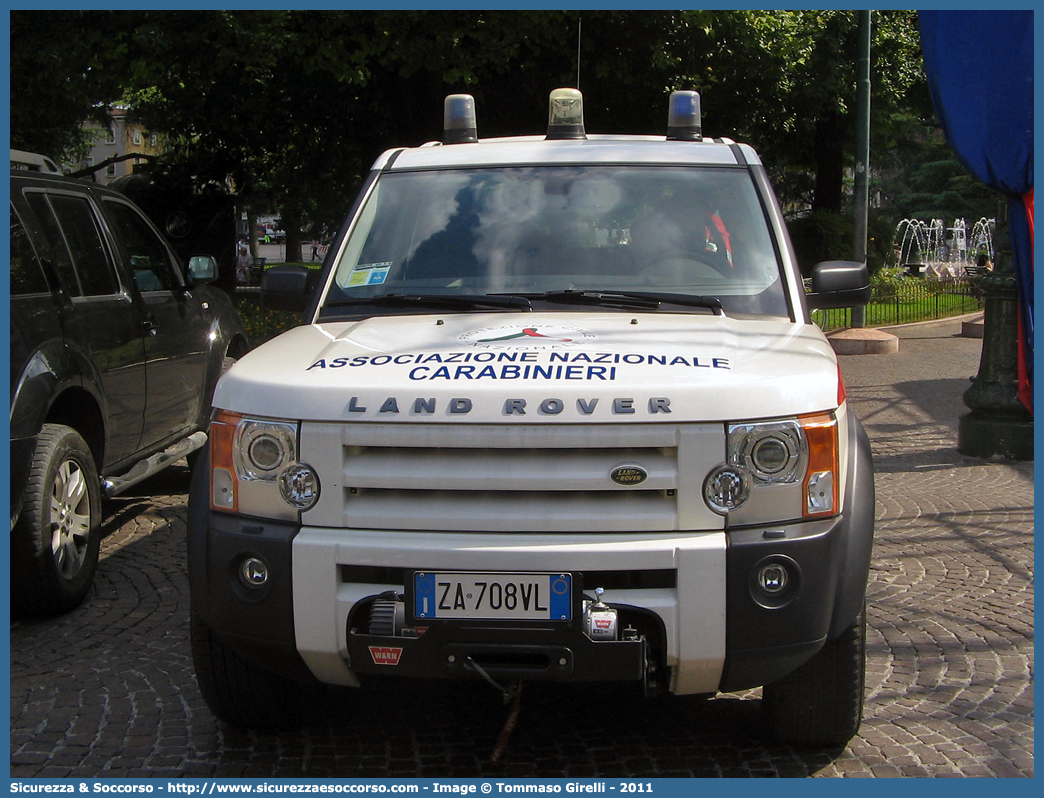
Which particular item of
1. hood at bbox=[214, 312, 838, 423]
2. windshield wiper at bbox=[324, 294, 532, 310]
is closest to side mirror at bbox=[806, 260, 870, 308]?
hood at bbox=[214, 312, 838, 423]

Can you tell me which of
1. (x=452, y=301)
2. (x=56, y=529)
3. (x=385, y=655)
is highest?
(x=452, y=301)

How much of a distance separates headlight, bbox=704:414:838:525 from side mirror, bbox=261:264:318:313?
90.7 inches

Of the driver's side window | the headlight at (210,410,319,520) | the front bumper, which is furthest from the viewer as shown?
the driver's side window

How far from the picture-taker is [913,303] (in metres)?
20.9

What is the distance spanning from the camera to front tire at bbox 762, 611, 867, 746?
12.1ft

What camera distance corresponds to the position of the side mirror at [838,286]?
4.75 metres

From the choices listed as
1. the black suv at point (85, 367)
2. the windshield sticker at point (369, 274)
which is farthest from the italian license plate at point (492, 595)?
the black suv at point (85, 367)

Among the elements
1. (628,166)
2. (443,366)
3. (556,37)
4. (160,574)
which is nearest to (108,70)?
(556,37)

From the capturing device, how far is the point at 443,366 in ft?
11.5

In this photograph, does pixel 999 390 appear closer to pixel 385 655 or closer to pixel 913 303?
pixel 385 655

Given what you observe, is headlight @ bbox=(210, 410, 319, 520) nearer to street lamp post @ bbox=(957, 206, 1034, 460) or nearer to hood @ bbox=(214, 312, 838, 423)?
hood @ bbox=(214, 312, 838, 423)

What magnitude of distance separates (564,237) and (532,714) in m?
1.82

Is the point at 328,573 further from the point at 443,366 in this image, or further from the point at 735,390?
the point at 735,390

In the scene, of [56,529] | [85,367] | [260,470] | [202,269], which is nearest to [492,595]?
[260,470]
